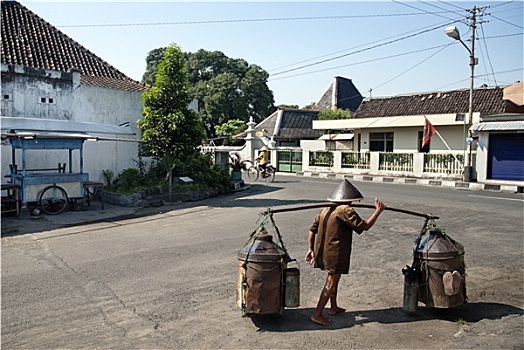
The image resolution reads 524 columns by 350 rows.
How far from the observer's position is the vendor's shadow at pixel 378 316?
535 cm

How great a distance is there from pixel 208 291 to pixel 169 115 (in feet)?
33.1

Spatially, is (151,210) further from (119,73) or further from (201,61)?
(201,61)

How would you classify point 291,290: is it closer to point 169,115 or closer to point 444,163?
point 169,115

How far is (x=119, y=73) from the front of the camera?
68.9 ft

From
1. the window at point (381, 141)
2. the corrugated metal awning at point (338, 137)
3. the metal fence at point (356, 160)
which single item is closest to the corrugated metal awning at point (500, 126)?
the metal fence at point (356, 160)

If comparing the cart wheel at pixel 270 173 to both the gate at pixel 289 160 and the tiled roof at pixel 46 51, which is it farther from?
the gate at pixel 289 160

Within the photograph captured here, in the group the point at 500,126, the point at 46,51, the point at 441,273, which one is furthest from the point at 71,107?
the point at 500,126

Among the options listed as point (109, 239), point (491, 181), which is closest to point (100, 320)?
point (109, 239)

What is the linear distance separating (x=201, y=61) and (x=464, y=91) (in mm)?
32124

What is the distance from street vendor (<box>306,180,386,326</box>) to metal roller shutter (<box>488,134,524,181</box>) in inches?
784

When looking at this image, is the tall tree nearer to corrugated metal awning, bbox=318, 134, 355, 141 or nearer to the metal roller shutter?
corrugated metal awning, bbox=318, 134, 355, 141

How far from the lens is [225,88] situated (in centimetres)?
4950

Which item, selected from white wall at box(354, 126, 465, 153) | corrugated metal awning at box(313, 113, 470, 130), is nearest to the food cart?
corrugated metal awning at box(313, 113, 470, 130)

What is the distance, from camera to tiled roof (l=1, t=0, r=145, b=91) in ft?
56.6
